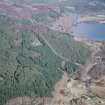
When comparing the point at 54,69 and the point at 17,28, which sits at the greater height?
the point at 17,28

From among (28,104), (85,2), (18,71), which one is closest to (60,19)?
(85,2)

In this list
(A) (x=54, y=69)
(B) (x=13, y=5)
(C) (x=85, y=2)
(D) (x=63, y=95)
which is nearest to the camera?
(D) (x=63, y=95)

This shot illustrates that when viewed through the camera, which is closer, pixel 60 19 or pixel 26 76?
pixel 26 76

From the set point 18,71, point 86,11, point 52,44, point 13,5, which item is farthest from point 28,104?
point 86,11

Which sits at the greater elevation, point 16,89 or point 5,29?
point 5,29

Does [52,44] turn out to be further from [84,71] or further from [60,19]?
[60,19]

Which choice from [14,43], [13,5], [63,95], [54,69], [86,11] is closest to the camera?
[63,95]

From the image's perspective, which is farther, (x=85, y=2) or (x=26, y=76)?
(x=85, y=2)

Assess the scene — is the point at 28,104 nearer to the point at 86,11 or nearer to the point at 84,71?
the point at 84,71

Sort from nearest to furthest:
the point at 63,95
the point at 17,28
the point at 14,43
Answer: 1. the point at 63,95
2. the point at 14,43
3. the point at 17,28
